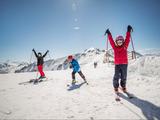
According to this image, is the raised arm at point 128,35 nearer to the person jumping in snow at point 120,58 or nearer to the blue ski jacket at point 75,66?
the person jumping in snow at point 120,58

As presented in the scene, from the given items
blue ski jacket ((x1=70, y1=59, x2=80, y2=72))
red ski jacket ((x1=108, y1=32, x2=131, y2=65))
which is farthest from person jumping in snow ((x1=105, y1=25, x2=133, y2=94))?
blue ski jacket ((x1=70, y1=59, x2=80, y2=72))

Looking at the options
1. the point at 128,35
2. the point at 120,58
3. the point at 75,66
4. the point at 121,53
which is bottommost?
the point at 75,66

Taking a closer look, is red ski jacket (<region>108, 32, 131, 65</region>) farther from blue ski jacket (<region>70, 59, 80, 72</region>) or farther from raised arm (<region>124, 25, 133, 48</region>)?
blue ski jacket (<region>70, 59, 80, 72</region>)

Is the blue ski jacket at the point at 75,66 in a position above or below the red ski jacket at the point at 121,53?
below

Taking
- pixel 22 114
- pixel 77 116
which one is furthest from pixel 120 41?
pixel 22 114

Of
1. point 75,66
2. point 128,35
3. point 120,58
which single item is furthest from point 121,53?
point 75,66

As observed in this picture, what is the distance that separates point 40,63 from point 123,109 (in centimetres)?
1093

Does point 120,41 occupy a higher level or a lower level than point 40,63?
higher

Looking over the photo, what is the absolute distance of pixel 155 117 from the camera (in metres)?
4.22

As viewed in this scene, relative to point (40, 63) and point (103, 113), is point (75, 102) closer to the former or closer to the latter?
point (103, 113)

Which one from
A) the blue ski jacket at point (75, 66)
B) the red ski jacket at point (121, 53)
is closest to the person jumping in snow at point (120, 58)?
the red ski jacket at point (121, 53)

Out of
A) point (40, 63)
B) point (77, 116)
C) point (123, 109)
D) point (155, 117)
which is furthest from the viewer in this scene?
point (40, 63)

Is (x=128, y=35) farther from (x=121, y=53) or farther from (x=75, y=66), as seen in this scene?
(x=75, y=66)

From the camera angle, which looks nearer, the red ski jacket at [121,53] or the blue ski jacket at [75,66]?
the red ski jacket at [121,53]
